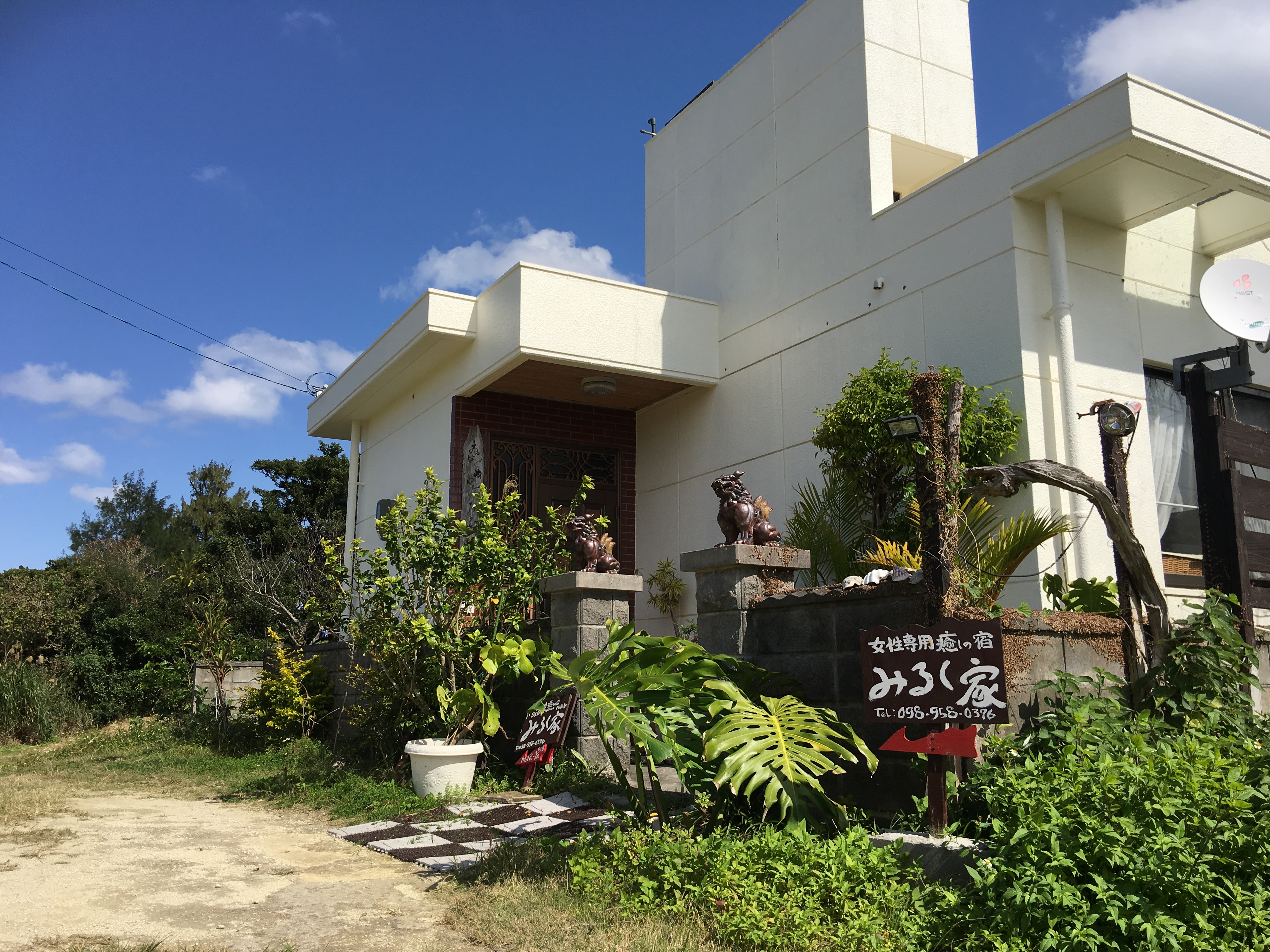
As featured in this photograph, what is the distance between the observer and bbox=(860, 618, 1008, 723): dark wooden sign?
12.4 feet

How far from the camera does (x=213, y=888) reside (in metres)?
4.22

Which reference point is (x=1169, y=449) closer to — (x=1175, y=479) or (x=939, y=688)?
(x=1175, y=479)

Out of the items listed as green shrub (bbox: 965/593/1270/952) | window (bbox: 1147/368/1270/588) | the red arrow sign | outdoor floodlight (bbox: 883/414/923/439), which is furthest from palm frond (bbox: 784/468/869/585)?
green shrub (bbox: 965/593/1270/952)

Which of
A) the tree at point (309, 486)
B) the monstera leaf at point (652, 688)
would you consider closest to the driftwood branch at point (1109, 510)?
the monstera leaf at point (652, 688)

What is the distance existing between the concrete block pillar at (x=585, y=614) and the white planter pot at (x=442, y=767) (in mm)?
709

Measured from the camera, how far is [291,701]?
8930 mm

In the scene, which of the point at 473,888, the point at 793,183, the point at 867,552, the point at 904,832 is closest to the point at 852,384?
the point at 867,552

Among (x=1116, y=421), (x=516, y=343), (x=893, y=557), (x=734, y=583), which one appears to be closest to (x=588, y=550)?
(x=734, y=583)

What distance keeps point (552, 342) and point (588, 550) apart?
283 centimetres

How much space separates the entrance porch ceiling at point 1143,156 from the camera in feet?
20.8

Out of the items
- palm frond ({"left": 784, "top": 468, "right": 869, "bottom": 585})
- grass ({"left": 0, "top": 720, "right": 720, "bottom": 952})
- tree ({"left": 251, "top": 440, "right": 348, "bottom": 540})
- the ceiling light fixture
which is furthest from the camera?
tree ({"left": 251, "top": 440, "right": 348, "bottom": 540})

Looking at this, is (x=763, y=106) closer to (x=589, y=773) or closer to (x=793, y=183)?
(x=793, y=183)

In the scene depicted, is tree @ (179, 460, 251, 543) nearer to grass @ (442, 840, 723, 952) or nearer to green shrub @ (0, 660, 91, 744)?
green shrub @ (0, 660, 91, 744)

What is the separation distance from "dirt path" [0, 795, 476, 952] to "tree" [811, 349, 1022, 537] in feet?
14.4
